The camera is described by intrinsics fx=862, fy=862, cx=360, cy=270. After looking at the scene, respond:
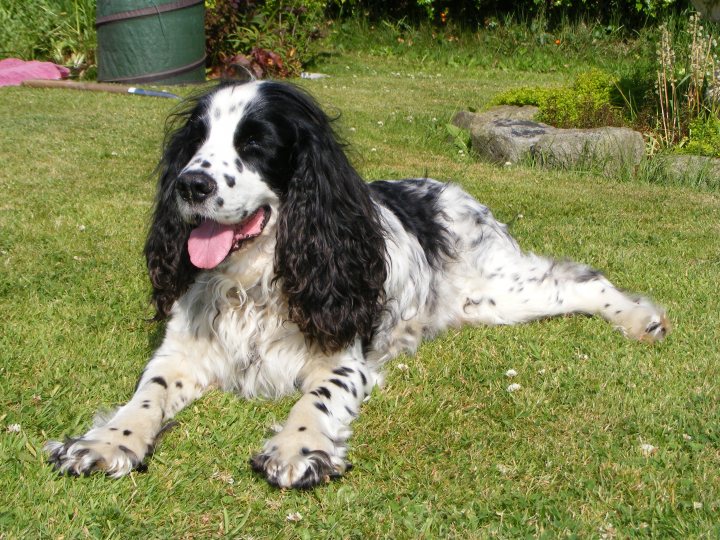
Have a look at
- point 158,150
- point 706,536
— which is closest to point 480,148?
point 158,150

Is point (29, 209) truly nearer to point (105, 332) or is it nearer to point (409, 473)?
point (105, 332)

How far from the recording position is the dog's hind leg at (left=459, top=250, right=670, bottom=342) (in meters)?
5.10

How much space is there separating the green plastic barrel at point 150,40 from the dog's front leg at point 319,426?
Answer: 9.26m

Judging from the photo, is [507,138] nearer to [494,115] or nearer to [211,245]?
[494,115]

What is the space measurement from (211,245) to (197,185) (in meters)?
0.33

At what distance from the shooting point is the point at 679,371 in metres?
4.25

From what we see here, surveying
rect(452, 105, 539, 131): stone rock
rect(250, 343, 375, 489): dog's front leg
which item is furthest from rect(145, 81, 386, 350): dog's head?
rect(452, 105, 539, 131): stone rock

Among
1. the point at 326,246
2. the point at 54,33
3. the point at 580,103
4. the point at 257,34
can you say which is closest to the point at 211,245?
the point at 326,246

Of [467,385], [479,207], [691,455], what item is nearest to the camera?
[691,455]

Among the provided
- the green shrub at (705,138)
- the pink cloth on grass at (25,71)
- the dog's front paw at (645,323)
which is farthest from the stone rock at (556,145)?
the pink cloth on grass at (25,71)

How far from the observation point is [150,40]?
482 inches

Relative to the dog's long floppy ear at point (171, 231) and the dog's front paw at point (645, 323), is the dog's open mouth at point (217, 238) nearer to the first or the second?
the dog's long floppy ear at point (171, 231)

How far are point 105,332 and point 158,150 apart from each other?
15.4ft

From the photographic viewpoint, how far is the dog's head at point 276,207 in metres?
3.77
